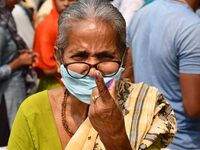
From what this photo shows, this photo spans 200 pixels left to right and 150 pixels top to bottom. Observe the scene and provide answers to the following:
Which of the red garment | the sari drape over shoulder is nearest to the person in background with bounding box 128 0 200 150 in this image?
the sari drape over shoulder

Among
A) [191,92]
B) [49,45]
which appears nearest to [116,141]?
[191,92]

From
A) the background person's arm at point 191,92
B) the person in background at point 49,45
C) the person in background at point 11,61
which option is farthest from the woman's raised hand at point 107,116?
the person in background at point 49,45

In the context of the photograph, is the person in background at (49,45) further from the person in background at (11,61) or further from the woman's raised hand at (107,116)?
the woman's raised hand at (107,116)

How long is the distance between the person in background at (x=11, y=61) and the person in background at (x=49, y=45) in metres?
0.17

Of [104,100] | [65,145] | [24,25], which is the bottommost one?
[24,25]

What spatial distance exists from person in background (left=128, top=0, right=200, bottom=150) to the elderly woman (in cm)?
100

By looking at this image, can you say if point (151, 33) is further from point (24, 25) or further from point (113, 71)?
point (24, 25)

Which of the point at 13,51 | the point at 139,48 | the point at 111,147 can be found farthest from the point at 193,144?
the point at 13,51

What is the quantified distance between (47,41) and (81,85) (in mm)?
2942

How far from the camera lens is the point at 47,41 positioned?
4.89m

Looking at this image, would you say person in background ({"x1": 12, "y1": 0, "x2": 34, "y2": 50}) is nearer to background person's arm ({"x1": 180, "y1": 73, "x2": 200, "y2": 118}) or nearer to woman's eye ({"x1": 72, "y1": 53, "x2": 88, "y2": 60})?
background person's arm ({"x1": 180, "y1": 73, "x2": 200, "y2": 118})

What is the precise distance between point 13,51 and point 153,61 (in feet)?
5.34

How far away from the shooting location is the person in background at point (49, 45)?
4.89m

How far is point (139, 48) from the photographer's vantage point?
341 centimetres
